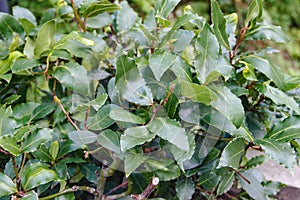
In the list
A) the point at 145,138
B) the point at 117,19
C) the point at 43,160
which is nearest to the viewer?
the point at 145,138

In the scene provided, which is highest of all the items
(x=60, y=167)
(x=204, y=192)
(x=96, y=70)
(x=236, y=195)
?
(x=96, y=70)

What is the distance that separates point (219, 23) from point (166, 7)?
0.46ft

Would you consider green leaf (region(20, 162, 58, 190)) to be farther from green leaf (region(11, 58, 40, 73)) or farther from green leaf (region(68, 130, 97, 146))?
green leaf (region(11, 58, 40, 73))

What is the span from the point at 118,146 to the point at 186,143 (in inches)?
5.0

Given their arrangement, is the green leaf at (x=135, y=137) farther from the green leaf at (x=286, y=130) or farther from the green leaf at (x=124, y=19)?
the green leaf at (x=124, y=19)

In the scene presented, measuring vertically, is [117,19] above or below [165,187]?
above

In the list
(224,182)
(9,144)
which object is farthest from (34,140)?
(224,182)

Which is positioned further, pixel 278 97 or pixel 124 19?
pixel 124 19

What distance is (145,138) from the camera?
0.67 metres

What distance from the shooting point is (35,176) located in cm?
73

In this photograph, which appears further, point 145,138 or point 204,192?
point 204,192

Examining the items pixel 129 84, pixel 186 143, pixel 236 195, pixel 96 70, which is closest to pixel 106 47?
pixel 96 70

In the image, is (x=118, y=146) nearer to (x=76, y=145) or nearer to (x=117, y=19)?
(x=76, y=145)

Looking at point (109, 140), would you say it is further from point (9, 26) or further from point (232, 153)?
point (9, 26)
